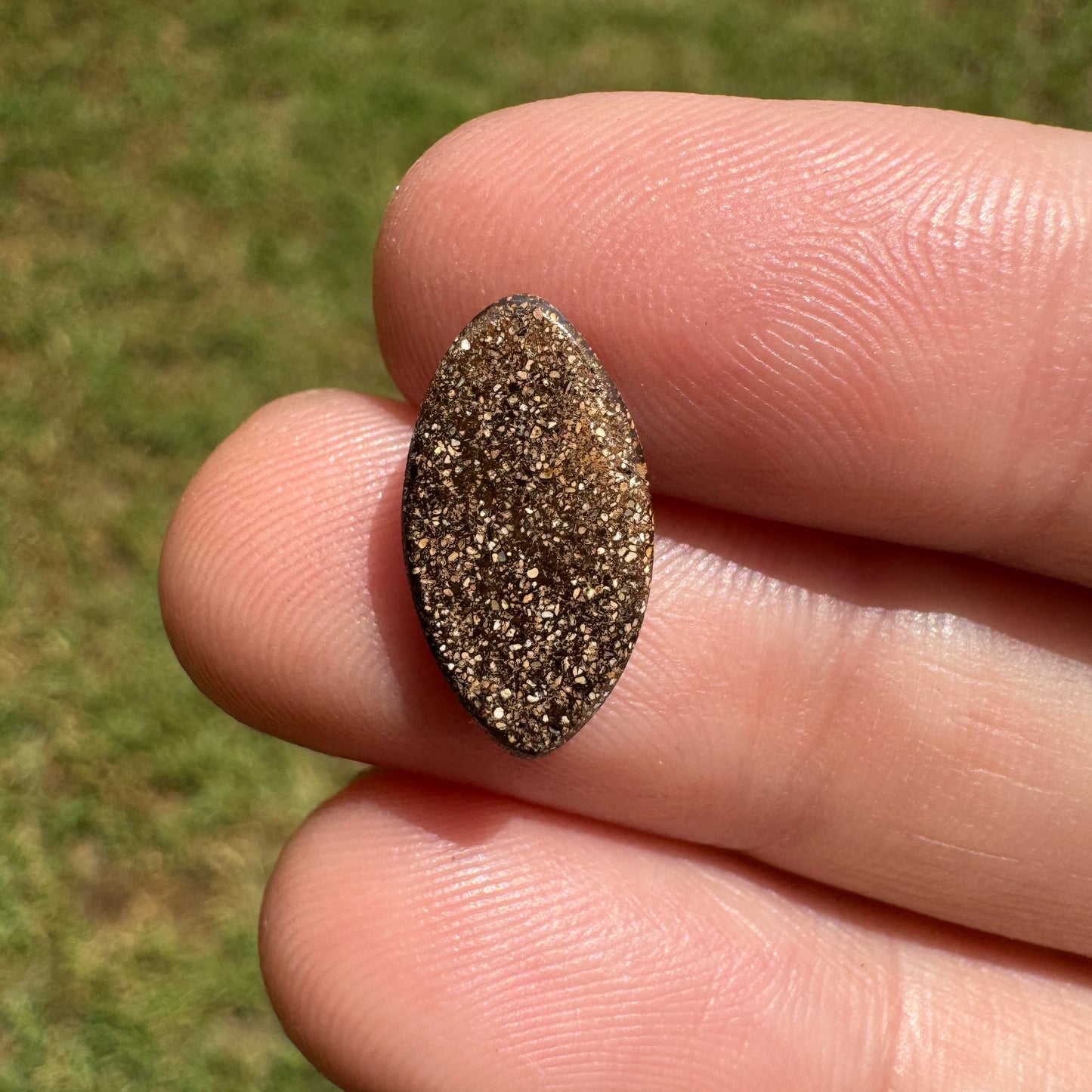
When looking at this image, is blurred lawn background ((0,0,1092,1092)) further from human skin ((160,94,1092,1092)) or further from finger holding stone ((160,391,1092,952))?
finger holding stone ((160,391,1092,952))

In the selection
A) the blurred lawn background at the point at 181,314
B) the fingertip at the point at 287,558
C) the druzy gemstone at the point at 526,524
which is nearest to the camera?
the druzy gemstone at the point at 526,524

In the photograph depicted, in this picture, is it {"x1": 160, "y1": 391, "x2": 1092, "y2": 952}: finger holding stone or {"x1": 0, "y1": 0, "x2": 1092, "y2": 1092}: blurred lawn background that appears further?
{"x1": 0, "y1": 0, "x2": 1092, "y2": 1092}: blurred lawn background

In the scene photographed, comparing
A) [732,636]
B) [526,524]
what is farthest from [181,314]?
[732,636]

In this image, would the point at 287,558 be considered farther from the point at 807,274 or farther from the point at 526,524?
the point at 807,274

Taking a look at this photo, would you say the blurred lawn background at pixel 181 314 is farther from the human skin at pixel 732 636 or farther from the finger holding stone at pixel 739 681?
the finger holding stone at pixel 739 681

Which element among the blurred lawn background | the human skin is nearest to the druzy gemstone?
the human skin

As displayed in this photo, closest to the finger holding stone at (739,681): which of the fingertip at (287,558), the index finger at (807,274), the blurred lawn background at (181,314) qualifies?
the fingertip at (287,558)

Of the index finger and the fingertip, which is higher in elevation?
the index finger
